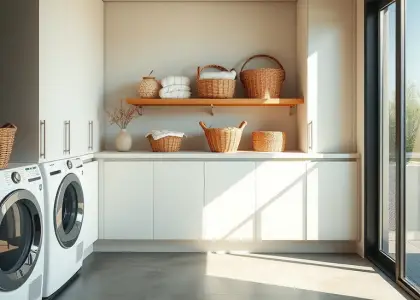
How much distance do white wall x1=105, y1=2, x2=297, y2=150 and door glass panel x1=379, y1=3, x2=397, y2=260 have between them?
92 cm

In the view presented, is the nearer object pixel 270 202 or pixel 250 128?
pixel 270 202

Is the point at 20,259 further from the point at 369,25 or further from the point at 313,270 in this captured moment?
the point at 369,25

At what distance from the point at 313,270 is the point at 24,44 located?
98.6 inches

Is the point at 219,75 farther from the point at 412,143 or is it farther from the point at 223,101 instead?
the point at 412,143

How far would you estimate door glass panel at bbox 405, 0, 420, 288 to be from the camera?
288 centimetres

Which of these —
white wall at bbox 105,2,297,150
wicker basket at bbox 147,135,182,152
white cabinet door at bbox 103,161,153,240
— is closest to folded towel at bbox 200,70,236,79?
white wall at bbox 105,2,297,150

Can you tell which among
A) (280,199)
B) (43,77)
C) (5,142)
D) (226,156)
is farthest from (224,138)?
(5,142)

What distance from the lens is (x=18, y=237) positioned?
2.38m

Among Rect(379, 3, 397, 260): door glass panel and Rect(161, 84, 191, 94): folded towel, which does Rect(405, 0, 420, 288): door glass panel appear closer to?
Rect(379, 3, 397, 260): door glass panel

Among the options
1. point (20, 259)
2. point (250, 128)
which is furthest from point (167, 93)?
point (20, 259)

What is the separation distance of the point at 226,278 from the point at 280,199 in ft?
2.94

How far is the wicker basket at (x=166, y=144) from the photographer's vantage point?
156 inches

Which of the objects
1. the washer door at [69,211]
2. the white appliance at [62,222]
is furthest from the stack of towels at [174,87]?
the washer door at [69,211]

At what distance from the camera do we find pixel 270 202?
12.5 ft
